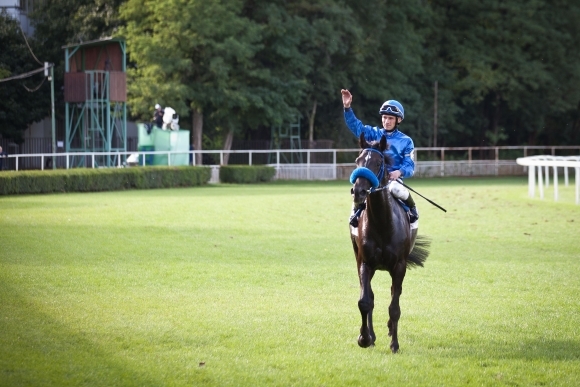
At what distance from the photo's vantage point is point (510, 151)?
5212 cm

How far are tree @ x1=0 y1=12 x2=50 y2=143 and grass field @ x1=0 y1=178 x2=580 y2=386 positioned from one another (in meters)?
22.6

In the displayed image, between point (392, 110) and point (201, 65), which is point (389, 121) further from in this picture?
point (201, 65)

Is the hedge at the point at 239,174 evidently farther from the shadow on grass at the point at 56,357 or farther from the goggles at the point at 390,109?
the goggles at the point at 390,109

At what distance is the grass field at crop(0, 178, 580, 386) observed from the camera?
6.69 meters

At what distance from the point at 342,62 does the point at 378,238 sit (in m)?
41.1

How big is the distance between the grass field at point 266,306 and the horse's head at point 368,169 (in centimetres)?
134

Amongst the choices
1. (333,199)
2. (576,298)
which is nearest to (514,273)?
(576,298)

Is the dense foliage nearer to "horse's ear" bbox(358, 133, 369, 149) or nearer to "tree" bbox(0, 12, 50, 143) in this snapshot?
"tree" bbox(0, 12, 50, 143)

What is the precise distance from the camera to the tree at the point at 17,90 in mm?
39688

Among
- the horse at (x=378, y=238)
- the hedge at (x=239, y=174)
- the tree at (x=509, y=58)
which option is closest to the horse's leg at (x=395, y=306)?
the horse at (x=378, y=238)

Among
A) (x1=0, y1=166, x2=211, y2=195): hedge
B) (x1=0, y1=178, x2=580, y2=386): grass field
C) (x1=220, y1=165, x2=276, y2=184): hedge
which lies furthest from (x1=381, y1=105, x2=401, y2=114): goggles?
(x1=220, y1=165, x2=276, y2=184): hedge

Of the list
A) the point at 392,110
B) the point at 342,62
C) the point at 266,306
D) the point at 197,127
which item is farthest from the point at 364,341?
the point at 342,62

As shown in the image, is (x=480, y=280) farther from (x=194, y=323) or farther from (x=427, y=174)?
(x=427, y=174)

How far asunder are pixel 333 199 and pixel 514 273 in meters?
14.5
